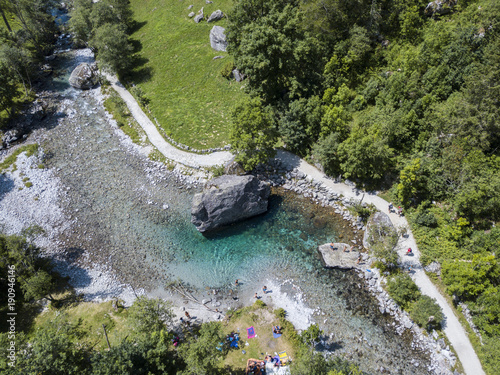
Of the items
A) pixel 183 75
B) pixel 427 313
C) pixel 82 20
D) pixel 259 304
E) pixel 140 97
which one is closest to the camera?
pixel 427 313

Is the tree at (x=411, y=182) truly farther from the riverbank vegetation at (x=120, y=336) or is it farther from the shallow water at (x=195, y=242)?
the riverbank vegetation at (x=120, y=336)

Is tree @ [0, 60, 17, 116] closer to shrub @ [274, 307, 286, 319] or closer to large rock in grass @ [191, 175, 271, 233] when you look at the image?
large rock in grass @ [191, 175, 271, 233]

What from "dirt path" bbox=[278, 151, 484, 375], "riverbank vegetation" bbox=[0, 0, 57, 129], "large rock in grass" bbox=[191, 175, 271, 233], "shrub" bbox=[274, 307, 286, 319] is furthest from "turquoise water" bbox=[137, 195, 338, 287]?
"riverbank vegetation" bbox=[0, 0, 57, 129]

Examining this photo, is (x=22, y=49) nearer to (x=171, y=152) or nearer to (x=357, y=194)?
(x=171, y=152)

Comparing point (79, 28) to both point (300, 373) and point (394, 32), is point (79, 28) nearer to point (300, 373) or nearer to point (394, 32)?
point (394, 32)

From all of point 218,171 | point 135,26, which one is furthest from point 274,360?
point 135,26

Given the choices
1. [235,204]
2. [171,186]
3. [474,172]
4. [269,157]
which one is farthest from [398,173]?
[171,186]

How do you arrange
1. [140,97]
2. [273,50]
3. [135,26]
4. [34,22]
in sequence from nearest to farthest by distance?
[273,50] < [140,97] < [34,22] < [135,26]
